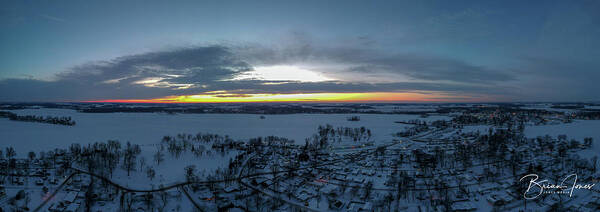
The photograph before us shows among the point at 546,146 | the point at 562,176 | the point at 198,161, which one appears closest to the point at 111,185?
the point at 198,161

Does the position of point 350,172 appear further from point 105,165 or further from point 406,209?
point 105,165

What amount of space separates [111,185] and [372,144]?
4296 centimetres

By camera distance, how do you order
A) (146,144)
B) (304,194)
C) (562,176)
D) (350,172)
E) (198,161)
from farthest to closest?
(146,144) < (198,161) < (350,172) < (562,176) < (304,194)

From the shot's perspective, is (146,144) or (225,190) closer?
(225,190)

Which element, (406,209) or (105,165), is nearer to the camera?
(406,209)

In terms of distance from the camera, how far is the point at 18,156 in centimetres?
3816

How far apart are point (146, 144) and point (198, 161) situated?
2111cm

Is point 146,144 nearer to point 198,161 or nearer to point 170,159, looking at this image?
point 170,159

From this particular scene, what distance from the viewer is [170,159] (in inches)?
1500

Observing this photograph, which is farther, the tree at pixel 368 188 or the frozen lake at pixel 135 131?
the frozen lake at pixel 135 131

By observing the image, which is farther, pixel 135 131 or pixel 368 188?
pixel 135 131

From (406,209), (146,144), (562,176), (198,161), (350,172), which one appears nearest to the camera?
(406,209)

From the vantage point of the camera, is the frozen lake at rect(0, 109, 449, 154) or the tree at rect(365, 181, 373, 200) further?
the frozen lake at rect(0, 109, 449, 154)

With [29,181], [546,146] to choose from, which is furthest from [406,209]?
[546,146]
